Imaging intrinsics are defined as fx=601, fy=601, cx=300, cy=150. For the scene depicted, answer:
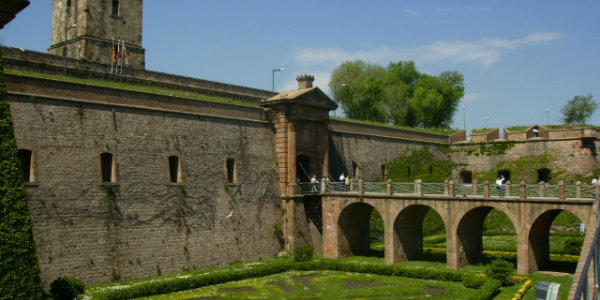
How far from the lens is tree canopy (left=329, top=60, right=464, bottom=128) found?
6462 centimetres

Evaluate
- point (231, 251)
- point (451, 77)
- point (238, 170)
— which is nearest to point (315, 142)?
point (238, 170)

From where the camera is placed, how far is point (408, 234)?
109ft

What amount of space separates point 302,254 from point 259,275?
369 centimetres

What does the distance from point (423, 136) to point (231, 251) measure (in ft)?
75.5

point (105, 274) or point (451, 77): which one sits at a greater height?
point (451, 77)

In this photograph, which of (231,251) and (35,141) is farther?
(231,251)

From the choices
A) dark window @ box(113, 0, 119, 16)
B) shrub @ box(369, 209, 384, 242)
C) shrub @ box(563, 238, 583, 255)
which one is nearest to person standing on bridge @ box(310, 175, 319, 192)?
shrub @ box(369, 209, 384, 242)

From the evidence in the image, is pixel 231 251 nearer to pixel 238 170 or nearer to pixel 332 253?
pixel 238 170

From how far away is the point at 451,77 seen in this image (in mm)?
69688

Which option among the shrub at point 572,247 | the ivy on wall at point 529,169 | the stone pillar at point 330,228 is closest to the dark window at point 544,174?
the ivy on wall at point 529,169

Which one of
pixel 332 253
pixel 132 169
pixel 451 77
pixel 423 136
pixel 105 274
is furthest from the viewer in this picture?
pixel 451 77

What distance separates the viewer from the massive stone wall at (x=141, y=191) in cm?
2417

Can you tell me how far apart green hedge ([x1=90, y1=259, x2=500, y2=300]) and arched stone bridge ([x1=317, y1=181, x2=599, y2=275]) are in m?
2.99

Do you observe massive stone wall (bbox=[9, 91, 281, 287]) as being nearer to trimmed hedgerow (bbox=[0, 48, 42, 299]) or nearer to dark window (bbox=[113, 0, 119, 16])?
dark window (bbox=[113, 0, 119, 16])
